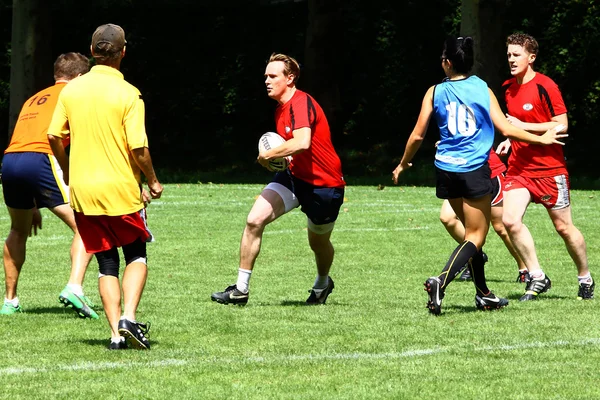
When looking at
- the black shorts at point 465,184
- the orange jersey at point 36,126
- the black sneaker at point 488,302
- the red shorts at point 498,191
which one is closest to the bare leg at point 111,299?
the orange jersey at point 36,126

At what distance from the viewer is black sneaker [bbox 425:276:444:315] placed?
8.62 m

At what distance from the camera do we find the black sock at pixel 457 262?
28.5 feet

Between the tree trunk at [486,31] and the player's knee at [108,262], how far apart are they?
749 inches

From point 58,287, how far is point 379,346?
442 cm

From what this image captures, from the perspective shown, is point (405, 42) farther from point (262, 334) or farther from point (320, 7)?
point (262, 334)

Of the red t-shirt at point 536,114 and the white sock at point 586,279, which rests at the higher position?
the red t-shirt at point 536,114

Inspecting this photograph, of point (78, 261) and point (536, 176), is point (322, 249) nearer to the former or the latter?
point (536, 176)

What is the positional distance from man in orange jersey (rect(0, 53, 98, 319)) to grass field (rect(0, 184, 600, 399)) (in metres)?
0.40

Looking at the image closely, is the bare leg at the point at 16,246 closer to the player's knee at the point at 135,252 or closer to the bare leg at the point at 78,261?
the bare leg at the point at 78,261

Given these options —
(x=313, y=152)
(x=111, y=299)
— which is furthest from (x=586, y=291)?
(x=111, y=299)

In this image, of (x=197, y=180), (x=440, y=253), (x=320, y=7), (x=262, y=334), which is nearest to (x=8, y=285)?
(x=262, y=334)

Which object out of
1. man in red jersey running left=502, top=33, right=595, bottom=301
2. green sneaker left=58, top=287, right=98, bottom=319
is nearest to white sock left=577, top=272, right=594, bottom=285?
man in red jersey running left=502, top=33, right=595, bottom=301

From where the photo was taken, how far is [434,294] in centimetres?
866

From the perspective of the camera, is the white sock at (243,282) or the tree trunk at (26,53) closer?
the white sock at (243,282)
